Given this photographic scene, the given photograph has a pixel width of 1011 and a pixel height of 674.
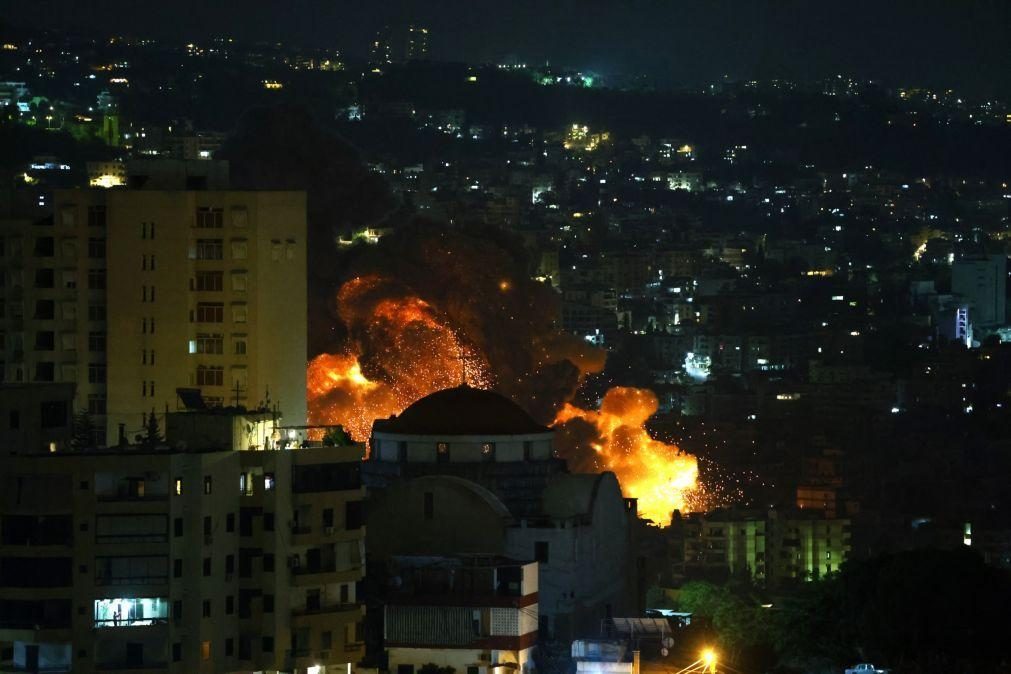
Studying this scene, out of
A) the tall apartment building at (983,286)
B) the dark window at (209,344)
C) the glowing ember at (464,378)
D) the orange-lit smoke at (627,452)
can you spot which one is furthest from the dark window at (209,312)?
the tall apartment building at (983,286)

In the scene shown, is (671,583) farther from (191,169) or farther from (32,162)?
(32,162)

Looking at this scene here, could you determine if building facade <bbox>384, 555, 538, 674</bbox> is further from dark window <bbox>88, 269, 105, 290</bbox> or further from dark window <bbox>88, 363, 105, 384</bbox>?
dark window <bbox>88, 269, 105, 290</bbox>

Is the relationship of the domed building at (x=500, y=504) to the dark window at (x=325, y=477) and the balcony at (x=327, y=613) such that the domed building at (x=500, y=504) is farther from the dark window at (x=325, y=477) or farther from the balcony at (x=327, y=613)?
the balcony at (x=327, y=613)

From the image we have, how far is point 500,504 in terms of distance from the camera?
64812 mm

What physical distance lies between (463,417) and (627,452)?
2598 cm

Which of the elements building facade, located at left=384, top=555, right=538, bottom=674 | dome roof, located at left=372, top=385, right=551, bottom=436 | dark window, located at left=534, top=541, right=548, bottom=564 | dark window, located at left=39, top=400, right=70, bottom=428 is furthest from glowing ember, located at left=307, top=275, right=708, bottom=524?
building facade, located at left=384, top=555, right=538, bottom=674

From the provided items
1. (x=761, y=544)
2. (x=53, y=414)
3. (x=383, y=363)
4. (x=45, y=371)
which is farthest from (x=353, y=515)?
(x=761, y=544)

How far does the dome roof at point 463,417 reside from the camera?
228 ft

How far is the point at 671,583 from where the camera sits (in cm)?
9325

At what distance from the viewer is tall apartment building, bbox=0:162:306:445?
72.9 metres

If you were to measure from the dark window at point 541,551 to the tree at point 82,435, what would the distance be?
9556 mm

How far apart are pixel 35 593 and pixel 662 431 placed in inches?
3485

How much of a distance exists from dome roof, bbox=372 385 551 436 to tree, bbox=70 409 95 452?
774cm

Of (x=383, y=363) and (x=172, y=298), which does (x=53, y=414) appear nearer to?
(x=172, y=298)
